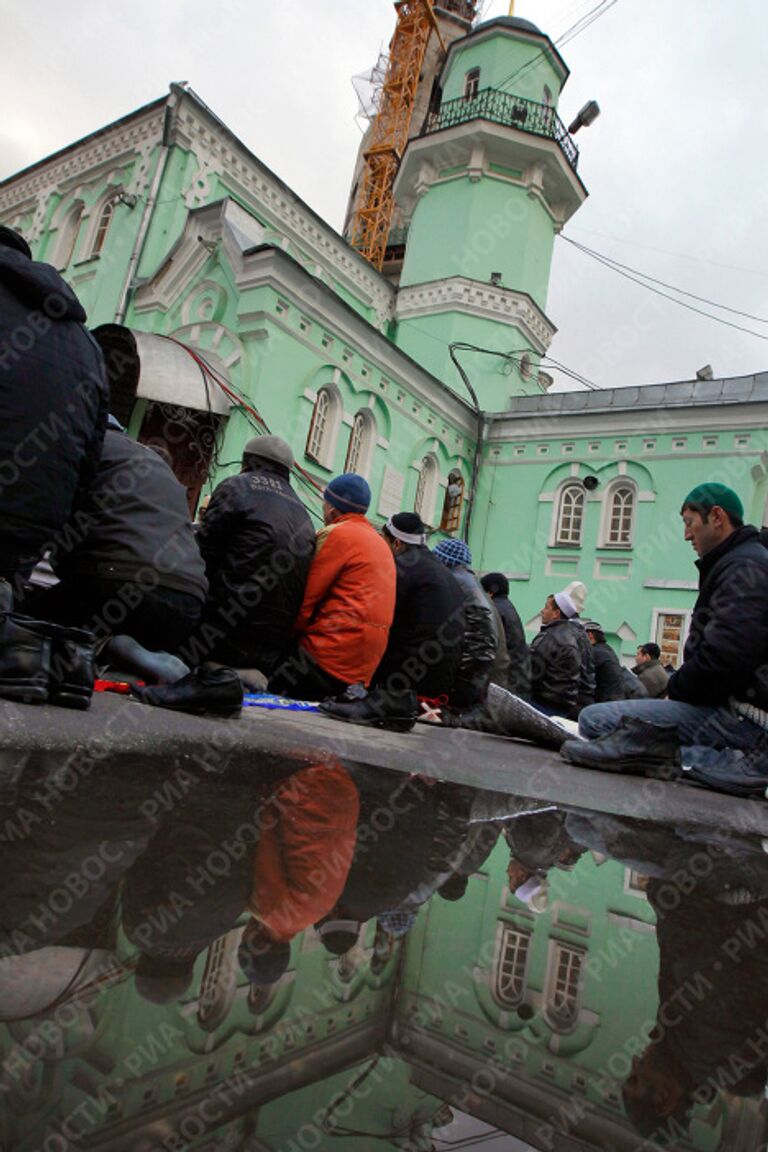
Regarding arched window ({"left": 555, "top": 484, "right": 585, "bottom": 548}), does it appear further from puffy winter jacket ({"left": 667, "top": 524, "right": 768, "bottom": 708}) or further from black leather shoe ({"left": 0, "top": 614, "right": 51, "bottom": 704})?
black leather shoe ({"left": 0, "top": 614, "right": 51, "bottom": 704})

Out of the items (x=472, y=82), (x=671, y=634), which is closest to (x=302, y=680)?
(x=671, y=634)

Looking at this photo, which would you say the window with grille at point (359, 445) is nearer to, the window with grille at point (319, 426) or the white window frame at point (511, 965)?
the window with grille at point (319, 426)

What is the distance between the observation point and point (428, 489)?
1802 cm

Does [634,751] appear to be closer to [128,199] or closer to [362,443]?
[362,443]

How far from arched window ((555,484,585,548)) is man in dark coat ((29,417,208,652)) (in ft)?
49.7

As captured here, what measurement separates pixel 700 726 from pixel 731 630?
26.8 inches

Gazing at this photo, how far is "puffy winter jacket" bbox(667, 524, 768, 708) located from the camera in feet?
11.9

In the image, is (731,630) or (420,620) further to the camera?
(420,620)

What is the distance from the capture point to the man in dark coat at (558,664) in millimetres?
6402

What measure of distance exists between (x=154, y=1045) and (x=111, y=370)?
12184mm

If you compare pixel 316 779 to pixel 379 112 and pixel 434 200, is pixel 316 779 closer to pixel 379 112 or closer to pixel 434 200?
pixel 434 200

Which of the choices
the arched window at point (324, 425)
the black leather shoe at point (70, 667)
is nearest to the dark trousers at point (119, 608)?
the black leather shoe at point (70, 667)

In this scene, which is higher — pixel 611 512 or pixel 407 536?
pixel 611 512

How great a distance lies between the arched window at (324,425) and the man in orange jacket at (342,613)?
32.9 ft
